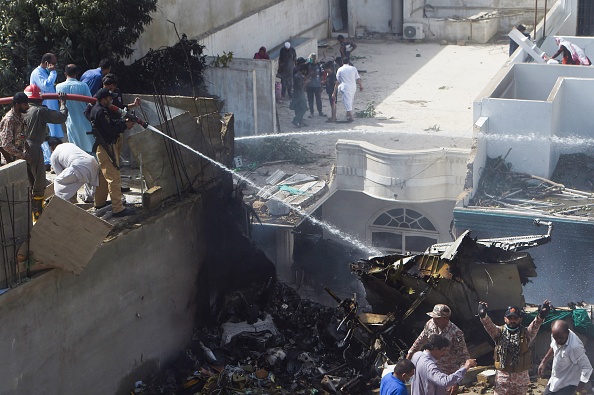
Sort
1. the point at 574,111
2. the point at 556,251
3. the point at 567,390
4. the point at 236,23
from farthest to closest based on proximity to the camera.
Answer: the point at 236,23 < the point at 574,111 < the point at 556,251 < the point at 567,390

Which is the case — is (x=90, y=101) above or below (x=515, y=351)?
above

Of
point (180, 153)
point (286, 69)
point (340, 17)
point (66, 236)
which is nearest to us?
point (66, 236)

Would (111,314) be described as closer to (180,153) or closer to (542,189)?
(180,153)

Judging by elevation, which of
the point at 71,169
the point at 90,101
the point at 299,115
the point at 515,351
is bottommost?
the point at 515,351

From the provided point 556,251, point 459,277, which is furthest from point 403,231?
point 459,277

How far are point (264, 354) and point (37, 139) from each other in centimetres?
452

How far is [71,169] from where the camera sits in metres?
13.3

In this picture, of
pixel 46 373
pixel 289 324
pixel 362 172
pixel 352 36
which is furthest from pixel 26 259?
pixel 352 36

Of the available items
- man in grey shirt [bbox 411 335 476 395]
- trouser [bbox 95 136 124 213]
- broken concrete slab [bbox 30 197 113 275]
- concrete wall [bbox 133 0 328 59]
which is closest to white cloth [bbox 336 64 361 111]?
concrete wall [bbox 133 0 328 59]

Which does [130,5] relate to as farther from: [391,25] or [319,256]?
[391,25]

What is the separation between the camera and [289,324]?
51.7 ft

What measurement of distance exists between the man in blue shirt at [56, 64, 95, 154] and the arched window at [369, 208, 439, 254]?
808cm

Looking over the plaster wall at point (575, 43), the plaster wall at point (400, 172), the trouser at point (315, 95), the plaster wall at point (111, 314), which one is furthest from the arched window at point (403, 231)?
the plaster wall at point (111, 314)

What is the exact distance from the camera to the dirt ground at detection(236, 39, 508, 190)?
21906 millimetres
